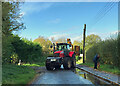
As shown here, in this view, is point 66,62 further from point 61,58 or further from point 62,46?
point 62,46

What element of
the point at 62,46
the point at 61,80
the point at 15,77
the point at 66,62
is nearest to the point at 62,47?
the point at 62,46

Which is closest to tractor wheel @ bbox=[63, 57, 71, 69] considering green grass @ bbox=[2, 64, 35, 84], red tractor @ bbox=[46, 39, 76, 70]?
red tractor @ bbox=[46, 39, 76, 70]

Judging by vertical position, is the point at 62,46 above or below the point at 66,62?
above

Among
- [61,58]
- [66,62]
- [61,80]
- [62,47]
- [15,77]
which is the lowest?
[61,80]

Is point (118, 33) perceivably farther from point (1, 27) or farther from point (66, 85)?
point (1, 27)

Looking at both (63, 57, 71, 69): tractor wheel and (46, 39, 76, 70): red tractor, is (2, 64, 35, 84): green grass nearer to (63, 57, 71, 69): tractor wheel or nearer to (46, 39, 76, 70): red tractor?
(46, 39, 76, 70): red tractor

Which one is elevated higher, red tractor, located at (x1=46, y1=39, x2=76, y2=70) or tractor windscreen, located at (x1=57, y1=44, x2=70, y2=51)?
tractor windscreen, located at (x1=57, y1=44, x2=70, y2=51)

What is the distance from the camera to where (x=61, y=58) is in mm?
15062

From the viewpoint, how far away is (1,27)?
11.3 metres

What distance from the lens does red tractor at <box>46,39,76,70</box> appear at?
1440 cm

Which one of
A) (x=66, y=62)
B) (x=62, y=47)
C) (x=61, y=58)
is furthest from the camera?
(x=62, y=47)

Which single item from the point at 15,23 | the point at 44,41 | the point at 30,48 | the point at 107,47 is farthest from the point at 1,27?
the point at 44,41

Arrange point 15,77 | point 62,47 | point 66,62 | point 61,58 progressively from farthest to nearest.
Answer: point 62,47 < point 61,58 < point 66,62 < point 15,77

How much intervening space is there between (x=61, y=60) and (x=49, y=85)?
25.8 feet
